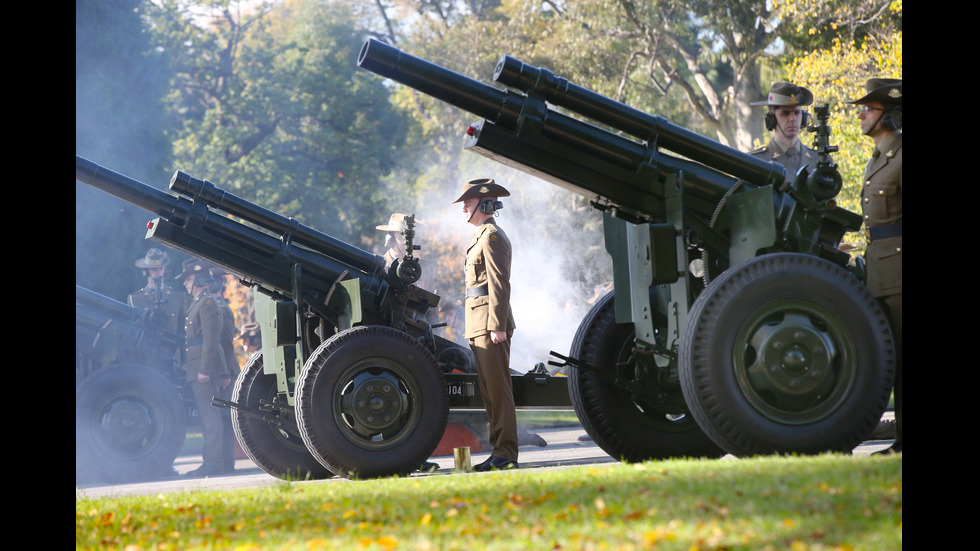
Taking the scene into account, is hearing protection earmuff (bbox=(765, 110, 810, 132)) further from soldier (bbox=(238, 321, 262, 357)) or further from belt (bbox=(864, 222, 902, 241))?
soldier (bbox=(238, 321, 262, 357))

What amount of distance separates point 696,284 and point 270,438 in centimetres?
406

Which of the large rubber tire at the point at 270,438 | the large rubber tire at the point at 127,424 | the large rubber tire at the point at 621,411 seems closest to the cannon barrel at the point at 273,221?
the large rubber tire at the point at 270,438

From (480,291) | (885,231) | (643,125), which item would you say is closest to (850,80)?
(480,291)

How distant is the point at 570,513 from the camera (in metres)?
4.99

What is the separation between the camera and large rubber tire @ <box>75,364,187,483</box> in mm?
12438

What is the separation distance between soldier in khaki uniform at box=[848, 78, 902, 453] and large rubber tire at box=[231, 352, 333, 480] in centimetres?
475

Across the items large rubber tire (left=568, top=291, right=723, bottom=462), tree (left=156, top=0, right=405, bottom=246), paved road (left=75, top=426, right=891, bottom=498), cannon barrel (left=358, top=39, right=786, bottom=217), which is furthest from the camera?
tree (left=156, top=0, right=405, bottom=246)

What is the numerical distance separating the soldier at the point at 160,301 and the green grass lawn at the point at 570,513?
808 centimetres

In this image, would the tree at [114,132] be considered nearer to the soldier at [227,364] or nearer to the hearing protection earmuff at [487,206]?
the soldier at [227,364]

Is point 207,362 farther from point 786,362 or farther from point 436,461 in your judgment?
point 786,362

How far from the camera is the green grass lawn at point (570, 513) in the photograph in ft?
14.4

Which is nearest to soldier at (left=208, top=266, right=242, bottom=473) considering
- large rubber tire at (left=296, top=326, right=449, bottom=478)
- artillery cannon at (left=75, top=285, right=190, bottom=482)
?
artillery cannon at (left=75, top=285, right=190, bottom=482)

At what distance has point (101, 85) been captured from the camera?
19938 millimetres
